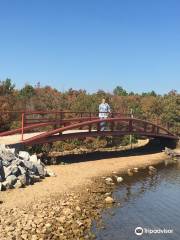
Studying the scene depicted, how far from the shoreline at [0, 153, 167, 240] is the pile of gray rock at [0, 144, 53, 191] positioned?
40 centimetres

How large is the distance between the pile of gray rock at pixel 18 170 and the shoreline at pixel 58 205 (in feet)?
1.32

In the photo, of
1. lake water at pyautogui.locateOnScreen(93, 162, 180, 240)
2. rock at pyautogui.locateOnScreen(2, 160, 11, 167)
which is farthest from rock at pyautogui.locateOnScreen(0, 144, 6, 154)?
lake water at pyautogui.locateOnScreen(93, 162, 180, 240)

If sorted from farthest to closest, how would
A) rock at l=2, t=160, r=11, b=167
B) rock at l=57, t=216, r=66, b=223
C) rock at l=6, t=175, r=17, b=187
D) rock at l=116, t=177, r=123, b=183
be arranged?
rock at l=116, t=177, r=123, b=183 → rock at l=2, t=160, r=11, b=167 → rock at l=6, t=175, r=17, b=187 → rock at l=57, t=216, r=66, b=223

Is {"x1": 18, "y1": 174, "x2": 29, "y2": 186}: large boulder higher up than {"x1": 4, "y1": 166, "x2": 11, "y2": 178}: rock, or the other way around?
{"x1": 4, "y1": 166, "x2": 11, "y2": 178}: rock

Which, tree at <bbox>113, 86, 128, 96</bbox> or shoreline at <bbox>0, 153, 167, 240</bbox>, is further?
tree at <bbox>113, 86, 128, 96</bbox>

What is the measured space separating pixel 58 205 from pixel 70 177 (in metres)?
5.21

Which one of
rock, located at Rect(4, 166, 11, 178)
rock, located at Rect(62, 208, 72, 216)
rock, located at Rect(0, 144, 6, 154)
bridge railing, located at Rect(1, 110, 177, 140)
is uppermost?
bridge railing, located at Rect(1, 110, 177, 140)

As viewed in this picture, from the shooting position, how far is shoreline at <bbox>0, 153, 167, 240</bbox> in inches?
551

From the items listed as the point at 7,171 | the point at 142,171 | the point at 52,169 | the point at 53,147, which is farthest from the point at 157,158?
the point at 7,171

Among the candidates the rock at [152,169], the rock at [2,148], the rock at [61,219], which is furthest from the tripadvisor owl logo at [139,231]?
the rock at [152,169]

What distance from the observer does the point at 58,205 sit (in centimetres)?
1700

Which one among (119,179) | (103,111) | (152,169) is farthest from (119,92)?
(119,179)

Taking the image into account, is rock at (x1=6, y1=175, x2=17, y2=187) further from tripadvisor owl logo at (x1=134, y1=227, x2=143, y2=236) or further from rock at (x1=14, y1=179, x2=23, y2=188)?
tripadvisor owl logo at (x1=134, y1=227, x2=143, y2=236)

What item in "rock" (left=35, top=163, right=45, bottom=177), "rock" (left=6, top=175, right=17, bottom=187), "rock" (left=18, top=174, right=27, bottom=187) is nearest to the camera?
"rock" (left=6, top=175, right=17, bottom=187)
